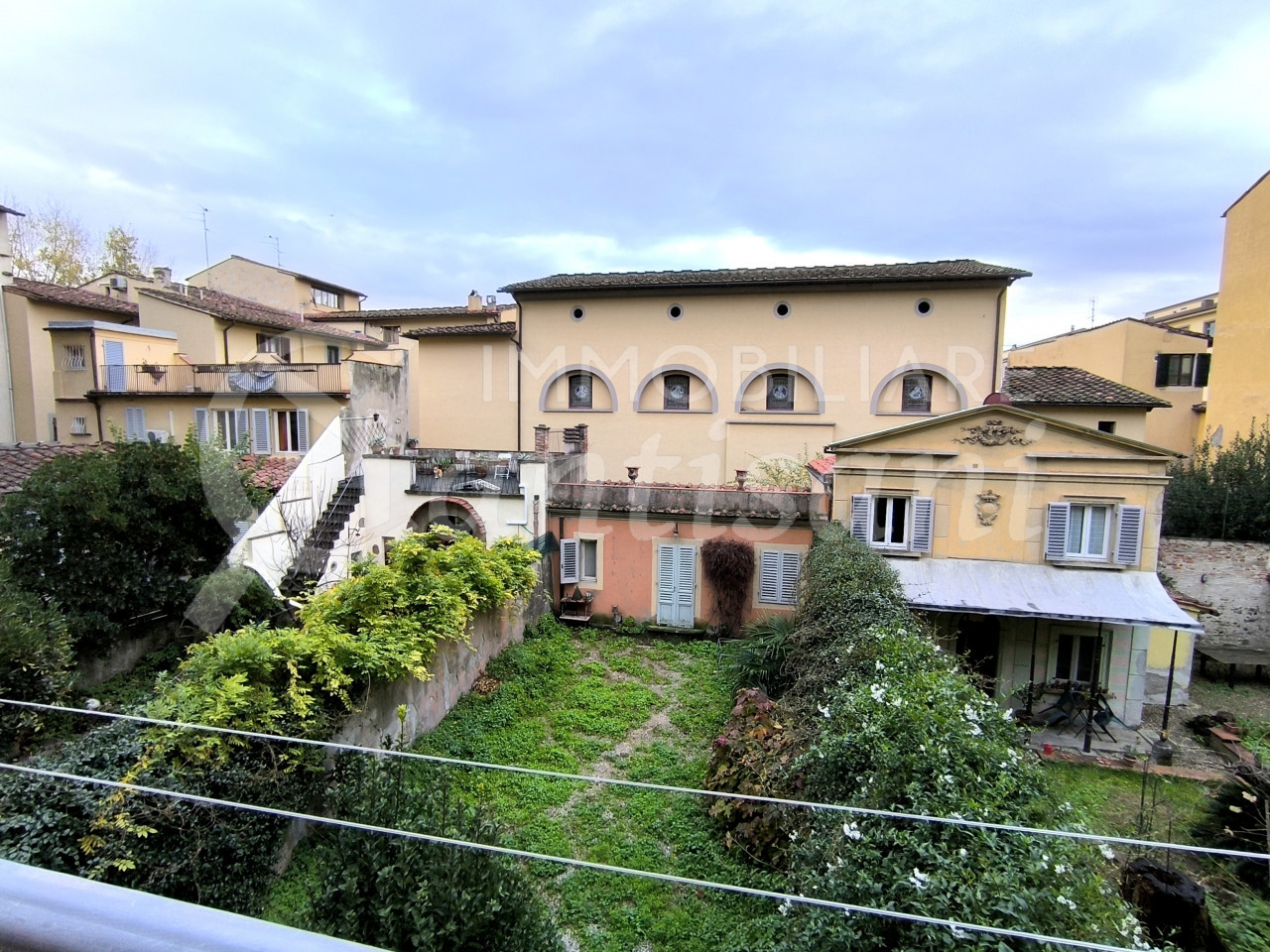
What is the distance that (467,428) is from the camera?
2042 cm

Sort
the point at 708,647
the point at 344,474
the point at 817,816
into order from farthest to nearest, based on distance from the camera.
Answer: the point at 344,474 < the point at 708,647 < the point at 817,816

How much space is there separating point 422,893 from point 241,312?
74.6 ft

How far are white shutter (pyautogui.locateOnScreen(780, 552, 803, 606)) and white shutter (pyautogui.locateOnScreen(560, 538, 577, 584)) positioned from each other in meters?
4.41

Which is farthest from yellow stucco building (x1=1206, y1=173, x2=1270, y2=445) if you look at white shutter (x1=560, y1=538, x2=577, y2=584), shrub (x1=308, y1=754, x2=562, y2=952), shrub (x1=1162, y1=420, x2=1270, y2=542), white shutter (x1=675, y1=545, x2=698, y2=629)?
shrub (x1=308, y1=754, x2=562, y2=952)

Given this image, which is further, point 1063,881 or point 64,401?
point 64,401

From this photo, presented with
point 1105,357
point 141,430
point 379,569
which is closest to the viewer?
point 379,569

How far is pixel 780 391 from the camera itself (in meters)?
18.6

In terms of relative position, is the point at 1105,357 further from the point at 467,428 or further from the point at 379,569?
the point at 379,569

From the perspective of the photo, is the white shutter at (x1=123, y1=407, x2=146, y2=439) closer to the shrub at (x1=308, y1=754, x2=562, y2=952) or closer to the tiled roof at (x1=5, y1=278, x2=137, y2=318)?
the tiled roof at (x1=5, y1=278, x2=137, y2=318)

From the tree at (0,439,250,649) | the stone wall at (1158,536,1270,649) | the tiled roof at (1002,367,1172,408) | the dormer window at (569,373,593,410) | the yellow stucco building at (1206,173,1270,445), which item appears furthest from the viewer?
the dormer window at (569,373,593,410)

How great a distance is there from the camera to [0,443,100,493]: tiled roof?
11.2 meters

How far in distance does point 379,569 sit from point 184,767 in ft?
10.9

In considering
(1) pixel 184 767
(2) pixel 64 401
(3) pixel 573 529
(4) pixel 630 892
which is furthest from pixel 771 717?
(2) pixel 64 401

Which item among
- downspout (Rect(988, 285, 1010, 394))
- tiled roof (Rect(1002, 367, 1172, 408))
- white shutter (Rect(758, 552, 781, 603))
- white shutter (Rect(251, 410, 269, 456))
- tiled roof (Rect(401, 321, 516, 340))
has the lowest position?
white shutter (Rect(758, 552, 781, 603))
